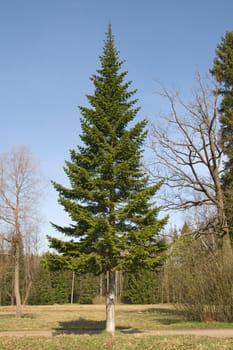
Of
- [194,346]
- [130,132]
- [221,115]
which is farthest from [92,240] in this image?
[221,115]

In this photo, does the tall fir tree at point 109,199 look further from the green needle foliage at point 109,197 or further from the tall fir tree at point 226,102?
the tall fir tree at point 226,102

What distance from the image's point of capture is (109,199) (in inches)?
537

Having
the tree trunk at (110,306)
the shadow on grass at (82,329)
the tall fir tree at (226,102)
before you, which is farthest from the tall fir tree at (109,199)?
the tall fir tree at (226,102)

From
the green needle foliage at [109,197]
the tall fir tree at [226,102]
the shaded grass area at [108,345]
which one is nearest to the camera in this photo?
the shaded grass area at [108,345]

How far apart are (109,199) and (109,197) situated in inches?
3.3

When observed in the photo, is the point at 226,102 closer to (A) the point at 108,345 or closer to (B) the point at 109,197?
(B) the point at 109,197

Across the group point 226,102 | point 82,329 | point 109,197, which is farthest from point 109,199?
point 226,102

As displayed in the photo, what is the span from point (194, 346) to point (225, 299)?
33.2 feet

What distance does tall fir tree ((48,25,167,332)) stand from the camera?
1268 centimetres

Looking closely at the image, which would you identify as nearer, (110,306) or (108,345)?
(108,345)

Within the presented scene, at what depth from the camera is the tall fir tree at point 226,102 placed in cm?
2208

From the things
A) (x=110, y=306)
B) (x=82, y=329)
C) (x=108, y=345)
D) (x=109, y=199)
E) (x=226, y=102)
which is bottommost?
(x=82, y=329)

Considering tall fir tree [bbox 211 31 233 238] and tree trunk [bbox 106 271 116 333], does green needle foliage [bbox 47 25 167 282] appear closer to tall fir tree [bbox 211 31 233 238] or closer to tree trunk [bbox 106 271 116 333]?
tree trunk [bbox 106 271 116 333]

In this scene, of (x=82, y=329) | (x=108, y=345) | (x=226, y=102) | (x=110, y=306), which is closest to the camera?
(x=108, y=345)
